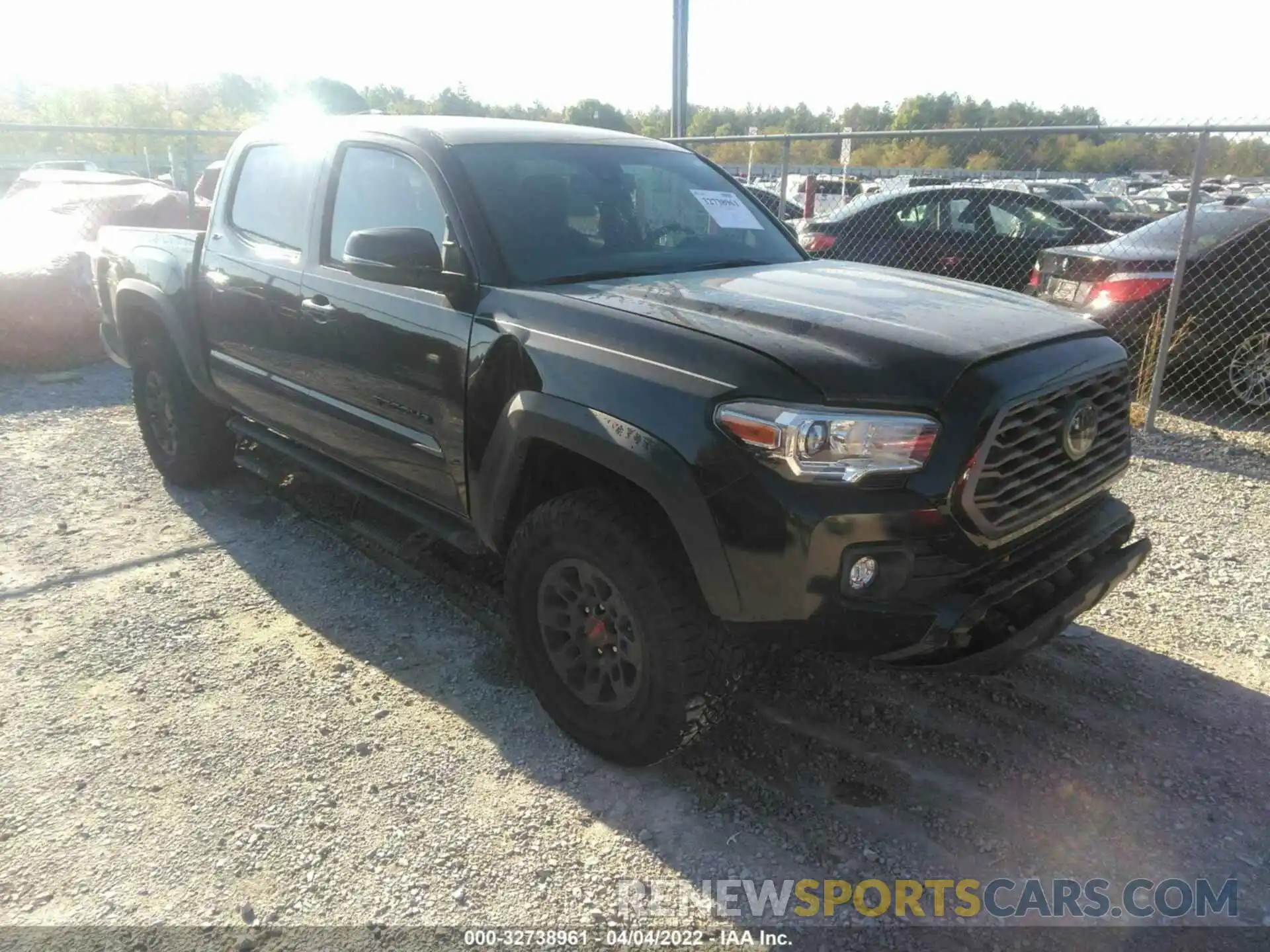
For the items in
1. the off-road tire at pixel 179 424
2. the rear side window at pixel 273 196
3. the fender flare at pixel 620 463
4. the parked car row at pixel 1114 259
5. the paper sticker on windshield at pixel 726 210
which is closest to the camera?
the fender flare at pixel 620 463

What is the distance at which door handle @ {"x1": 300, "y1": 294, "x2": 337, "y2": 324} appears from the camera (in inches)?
142

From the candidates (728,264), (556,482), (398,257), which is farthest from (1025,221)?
(398,257)

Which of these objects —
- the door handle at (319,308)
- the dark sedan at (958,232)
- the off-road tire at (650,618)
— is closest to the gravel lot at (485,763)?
the off-road tire at (650,618)

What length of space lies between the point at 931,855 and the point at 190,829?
2.08 meters

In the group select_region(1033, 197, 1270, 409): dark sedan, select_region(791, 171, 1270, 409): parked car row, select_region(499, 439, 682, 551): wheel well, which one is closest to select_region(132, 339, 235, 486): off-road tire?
select_region(499, 439, 682, 551): wheel well

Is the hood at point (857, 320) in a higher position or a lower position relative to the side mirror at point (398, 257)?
lower

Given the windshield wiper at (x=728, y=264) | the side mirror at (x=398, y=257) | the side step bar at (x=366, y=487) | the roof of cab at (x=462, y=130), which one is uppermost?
the roof of cab at (x=462, y=130)

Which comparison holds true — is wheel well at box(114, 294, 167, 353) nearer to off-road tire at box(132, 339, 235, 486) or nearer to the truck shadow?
off-road tire at box(132, 339, 235, 486)

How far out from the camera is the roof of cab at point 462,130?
3.46m

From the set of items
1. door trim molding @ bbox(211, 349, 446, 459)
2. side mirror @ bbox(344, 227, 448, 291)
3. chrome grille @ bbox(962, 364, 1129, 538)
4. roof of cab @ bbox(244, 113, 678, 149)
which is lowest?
door trim molding @ bbox(211, 349, 446, 459)

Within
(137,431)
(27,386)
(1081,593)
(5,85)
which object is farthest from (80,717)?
(5,85)

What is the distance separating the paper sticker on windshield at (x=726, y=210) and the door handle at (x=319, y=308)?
1534 mm

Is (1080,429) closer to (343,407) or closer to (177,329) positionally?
(343,407)

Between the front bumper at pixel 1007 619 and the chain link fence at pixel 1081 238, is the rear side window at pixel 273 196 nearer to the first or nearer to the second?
the front bumper at pixel 1007 619
